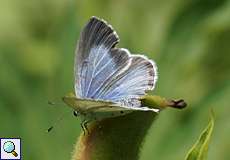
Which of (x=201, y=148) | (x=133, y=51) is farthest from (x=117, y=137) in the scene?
(x=133, y=51)

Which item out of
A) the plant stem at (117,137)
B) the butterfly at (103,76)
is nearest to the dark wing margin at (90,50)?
the butterfly at (103,76)

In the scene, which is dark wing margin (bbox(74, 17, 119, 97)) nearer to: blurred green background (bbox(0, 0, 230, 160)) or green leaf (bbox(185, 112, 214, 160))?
green leaf (bbox(185, 112, 214, 160))

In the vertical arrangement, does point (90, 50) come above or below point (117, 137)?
above

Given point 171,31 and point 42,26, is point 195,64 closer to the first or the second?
point 171,31

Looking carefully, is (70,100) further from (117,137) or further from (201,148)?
(201,148)

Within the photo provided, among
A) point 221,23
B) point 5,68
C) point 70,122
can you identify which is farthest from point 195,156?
point 221,23

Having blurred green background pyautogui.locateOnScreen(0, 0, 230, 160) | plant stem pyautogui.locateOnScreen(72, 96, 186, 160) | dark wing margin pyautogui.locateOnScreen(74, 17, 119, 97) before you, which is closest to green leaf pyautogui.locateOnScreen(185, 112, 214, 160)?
plant stem pyautogui.locateOnScreen(72, 96, 186, 160)

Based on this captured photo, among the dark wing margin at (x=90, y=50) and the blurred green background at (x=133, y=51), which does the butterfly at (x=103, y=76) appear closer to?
the dark wing margin at (x=90, y=50)
